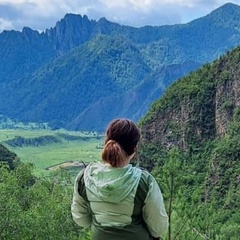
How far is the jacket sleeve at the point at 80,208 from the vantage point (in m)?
3.23

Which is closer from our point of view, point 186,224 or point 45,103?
point 186,224

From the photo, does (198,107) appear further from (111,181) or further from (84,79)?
(84,79)

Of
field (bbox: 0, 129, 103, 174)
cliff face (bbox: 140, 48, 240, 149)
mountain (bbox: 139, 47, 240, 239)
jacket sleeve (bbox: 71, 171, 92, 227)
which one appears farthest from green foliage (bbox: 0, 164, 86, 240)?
field (bbox: 0, 129, 103, 174)

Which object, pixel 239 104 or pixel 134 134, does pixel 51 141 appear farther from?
pixel 134 134

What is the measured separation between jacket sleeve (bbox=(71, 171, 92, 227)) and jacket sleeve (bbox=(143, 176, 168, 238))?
37 centimetres

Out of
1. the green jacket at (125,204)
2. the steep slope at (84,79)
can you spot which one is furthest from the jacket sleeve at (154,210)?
the steep slope at (84,79)

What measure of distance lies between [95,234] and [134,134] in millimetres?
586

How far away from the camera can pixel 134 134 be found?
3082mm

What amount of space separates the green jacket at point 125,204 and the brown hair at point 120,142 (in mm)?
60

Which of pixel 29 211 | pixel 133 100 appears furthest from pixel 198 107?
pixel 133 100

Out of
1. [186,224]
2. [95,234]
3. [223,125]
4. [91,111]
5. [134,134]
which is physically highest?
[134,134]

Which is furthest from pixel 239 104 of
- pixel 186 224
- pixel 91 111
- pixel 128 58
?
pixel 128 58

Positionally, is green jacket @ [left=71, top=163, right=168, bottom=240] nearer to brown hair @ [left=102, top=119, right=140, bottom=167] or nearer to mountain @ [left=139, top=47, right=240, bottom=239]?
brown hair @ [left=102, top=119, right=140, bottom=167]

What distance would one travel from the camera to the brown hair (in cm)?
307
